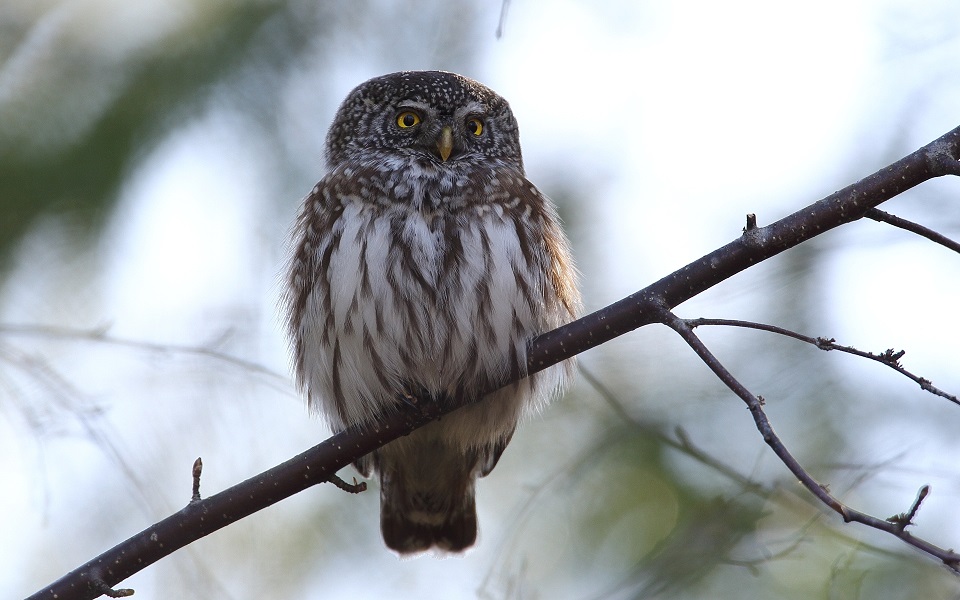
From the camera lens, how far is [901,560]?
A: 4465mm

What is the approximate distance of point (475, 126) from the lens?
482cm

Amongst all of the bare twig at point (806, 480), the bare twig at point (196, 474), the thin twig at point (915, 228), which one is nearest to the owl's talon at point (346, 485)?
the bare twig at point (196, 474)

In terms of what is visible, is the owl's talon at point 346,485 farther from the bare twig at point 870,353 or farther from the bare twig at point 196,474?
the bare twig at point 870,353

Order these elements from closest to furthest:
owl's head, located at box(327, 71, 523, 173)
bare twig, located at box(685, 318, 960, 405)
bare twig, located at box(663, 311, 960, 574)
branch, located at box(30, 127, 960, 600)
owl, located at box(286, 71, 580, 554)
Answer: bare twig, located at box(663, 311, 960, 574) → bare twig, located at box(685, 318, 960, 405) → branch, located at box(30, 127, 960, 600) → owl, located at box(286, 71, 580, 554) → owl's head, located at box(327, 71, 523, 173)

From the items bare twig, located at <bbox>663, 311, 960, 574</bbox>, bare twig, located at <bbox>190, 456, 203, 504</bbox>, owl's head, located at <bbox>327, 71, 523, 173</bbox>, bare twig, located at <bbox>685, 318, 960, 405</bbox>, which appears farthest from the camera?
owl's head, located at <bbox>327, 71, 523, 173</bbox>

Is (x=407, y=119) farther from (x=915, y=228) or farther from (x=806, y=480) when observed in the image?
(x=806, y=480)

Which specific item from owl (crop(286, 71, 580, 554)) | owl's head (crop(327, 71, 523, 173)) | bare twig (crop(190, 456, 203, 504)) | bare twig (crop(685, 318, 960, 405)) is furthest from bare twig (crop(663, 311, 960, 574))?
owl's head (crop(327, 71, 523, 173))

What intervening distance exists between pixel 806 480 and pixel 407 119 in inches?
109

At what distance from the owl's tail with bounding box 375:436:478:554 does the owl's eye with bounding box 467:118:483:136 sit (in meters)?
1.41

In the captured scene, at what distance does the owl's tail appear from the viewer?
4637mm

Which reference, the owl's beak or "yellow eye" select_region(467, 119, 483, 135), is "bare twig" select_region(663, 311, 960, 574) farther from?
"yellow eye" select_region(467, 119, 483, 135)

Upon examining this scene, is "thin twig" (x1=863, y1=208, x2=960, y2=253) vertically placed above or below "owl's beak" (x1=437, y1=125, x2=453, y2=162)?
below

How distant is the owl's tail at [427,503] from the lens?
183 inches

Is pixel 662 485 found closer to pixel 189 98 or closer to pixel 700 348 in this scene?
pixel 700 348
